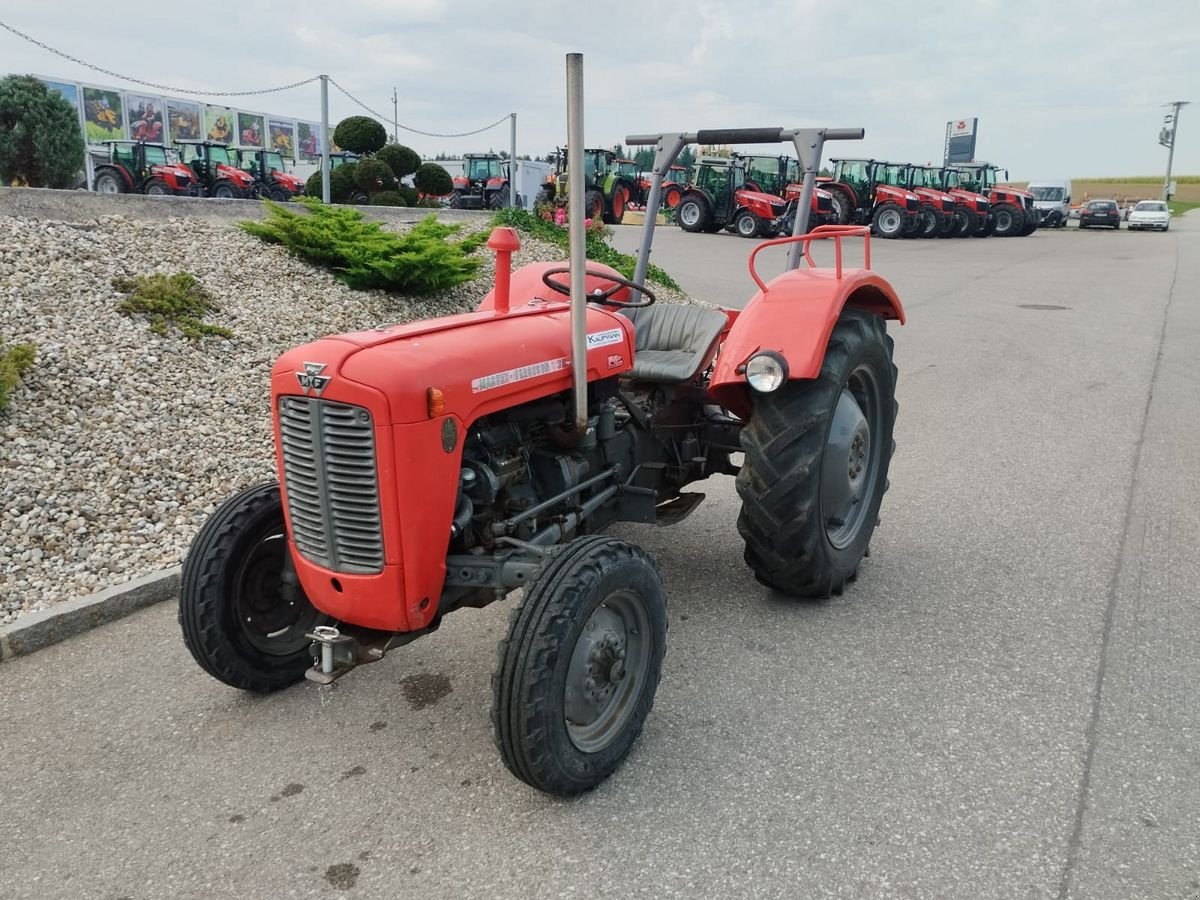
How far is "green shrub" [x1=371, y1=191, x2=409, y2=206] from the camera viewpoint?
15.0 meters

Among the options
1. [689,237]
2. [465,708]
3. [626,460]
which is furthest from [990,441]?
[689,237]

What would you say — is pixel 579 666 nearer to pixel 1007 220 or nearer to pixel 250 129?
pixel 1007 220

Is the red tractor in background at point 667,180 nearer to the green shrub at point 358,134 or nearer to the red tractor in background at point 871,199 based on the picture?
the red tractor in background at point 871,199

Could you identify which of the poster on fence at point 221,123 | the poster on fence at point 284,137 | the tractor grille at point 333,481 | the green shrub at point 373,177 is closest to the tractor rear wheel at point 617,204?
the green shrub at point 373,177

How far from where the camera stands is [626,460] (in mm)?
3621

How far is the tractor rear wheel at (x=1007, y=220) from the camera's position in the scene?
102ft

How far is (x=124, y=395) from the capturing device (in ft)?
16.9

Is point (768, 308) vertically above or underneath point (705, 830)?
above

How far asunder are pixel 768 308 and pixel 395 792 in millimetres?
2231

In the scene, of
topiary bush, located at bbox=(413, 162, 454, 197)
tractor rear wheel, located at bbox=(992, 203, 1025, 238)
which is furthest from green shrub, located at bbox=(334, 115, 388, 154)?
tractor rear wheel, located at bbox=(992, 203, 1025, 238)

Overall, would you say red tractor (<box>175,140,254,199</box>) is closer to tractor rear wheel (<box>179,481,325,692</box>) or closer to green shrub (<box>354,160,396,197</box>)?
green shrub (<box>354,160,396,197</box>)

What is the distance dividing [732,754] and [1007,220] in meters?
32.2

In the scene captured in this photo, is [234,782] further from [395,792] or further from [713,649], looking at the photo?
[713,649]

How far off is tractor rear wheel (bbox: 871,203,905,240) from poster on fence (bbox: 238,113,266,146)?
2039cm
